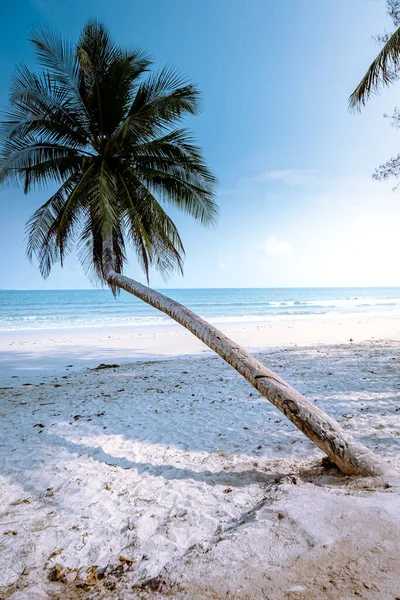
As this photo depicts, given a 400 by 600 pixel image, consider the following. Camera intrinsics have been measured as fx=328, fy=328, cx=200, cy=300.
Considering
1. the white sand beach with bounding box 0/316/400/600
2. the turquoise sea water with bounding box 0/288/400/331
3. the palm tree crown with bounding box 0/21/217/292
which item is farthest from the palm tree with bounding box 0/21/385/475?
the turquoise sea water with bounding box 0/288/400/331

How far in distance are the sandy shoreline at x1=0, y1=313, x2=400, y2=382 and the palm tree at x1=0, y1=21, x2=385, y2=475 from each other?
147 inches

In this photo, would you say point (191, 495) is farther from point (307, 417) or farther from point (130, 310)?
point (130, 310)

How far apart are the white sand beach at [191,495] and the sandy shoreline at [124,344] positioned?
3270 millimetres

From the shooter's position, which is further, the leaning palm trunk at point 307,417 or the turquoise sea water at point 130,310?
the turquoise sea water at point 130,310

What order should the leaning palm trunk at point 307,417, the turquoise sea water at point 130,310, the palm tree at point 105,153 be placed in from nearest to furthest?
the leaning palm trunk at point 307,417
the palm tree at point 105,153
the turquoise sea water at point 130,310

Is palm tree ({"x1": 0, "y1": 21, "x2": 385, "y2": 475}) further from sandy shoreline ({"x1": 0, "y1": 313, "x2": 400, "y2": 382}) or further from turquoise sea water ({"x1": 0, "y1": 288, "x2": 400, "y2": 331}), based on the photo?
turquoise sea water ({"x1": 0, "y1": 288, "x2": 400, "y2": 331})

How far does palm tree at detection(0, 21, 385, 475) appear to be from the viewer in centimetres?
668

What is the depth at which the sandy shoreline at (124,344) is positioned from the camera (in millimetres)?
10492

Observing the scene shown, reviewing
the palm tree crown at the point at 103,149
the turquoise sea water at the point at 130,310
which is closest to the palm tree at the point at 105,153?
the palm tree crown at the point at 103,149

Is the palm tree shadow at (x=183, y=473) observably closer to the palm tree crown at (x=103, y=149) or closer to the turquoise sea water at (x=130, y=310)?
the palm tree crown at (x=103, y=149)

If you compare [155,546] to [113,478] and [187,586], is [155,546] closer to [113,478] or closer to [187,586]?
[187,586]

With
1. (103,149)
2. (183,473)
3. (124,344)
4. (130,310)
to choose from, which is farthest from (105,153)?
(130,310)

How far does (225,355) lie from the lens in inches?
142

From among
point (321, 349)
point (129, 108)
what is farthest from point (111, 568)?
point (321, 349)
